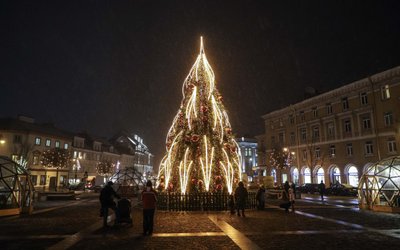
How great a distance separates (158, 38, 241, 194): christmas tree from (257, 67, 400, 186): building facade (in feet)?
89.3

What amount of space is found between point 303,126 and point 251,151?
48.8m

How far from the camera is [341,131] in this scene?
45000 millimetres

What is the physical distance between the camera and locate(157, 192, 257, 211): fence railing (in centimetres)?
1772

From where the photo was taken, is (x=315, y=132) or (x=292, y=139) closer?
(x=315, y=132)

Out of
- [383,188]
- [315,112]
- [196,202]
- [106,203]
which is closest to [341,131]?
[315,112]

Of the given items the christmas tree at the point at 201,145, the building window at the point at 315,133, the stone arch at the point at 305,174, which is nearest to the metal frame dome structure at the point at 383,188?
the christmas tree at the point at 201,145

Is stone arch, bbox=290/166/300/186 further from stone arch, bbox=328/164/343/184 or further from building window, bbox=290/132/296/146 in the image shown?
stone arch, bbox=328/164/343/184

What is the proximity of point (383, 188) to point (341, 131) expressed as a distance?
2750cm

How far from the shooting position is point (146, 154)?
119750 mm

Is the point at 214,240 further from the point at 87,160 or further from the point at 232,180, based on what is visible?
A: the point at 87,160

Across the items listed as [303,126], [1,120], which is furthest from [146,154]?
[303,126]

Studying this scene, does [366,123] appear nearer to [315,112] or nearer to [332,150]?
[332,150]

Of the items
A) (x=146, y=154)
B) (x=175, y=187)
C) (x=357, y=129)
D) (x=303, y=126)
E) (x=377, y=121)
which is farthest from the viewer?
(x=146, y=154)

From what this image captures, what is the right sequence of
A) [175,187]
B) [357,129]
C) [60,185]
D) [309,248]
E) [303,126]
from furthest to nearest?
[60,185]
[303,126]
[357,129]
[175,187]
[309,248]
